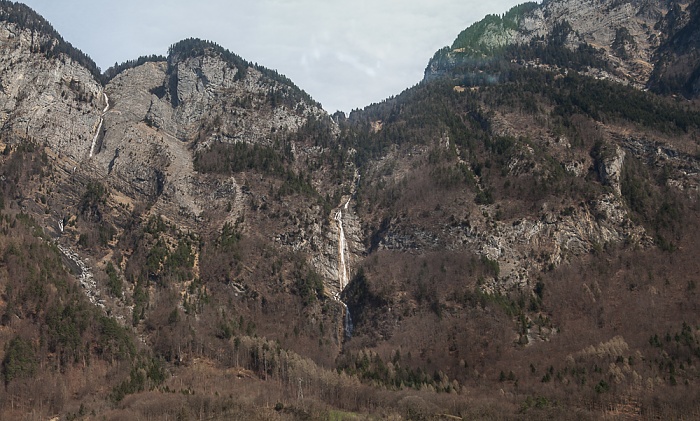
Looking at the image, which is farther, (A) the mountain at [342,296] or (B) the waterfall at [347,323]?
(B) the waterfall at [347,323]

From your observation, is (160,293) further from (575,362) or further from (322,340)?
(575,362)

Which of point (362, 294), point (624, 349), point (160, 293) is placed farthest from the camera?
point (362, 294)

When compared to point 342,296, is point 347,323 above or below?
below

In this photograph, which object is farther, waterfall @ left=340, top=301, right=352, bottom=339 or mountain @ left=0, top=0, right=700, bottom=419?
waterfall @ left=340, top=301, right=352, bottom=339

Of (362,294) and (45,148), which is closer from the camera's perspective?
(362,294)

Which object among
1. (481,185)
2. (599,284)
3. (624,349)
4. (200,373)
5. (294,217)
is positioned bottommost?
(200,373)

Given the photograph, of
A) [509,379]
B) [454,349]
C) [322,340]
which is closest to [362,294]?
[322,340]

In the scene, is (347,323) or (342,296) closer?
(347,323)

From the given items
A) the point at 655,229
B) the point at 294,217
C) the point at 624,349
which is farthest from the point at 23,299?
the point at 655,229

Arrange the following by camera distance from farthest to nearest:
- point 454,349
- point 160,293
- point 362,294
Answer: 1. point 362,294
2. point 160,293
3. point 454,349

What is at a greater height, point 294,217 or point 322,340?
point 294,217
